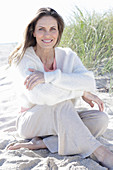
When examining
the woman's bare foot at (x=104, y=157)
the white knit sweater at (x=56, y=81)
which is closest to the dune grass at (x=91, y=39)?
the white knit sweater at (x=56, y=81)

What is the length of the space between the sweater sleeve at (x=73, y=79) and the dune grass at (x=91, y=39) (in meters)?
1.71

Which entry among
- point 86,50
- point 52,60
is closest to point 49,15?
point 52,60

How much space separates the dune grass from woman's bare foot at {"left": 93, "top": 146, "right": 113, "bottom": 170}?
7.19 feet

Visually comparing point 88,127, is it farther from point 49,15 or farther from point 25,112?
point 49,15

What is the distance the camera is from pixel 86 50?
422 cm

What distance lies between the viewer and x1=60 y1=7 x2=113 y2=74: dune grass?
13.6 ft

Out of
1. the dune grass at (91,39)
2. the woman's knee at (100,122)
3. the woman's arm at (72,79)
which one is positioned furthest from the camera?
the dune grass at (91,39)

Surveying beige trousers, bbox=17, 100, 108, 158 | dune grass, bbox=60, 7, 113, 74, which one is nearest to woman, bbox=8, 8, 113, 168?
beige trousers, bbox=17, 100, 108, 158

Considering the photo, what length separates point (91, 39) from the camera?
13.4 feet

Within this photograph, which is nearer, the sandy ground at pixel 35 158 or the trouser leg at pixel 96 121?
the sandy ground at pixel 35 158

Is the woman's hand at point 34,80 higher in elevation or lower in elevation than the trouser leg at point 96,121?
higher

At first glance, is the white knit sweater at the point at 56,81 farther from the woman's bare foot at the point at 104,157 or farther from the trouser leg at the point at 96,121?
the woman's bare foot at the point at 104,157

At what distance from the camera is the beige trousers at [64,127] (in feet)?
6.59

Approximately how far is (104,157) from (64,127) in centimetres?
35
